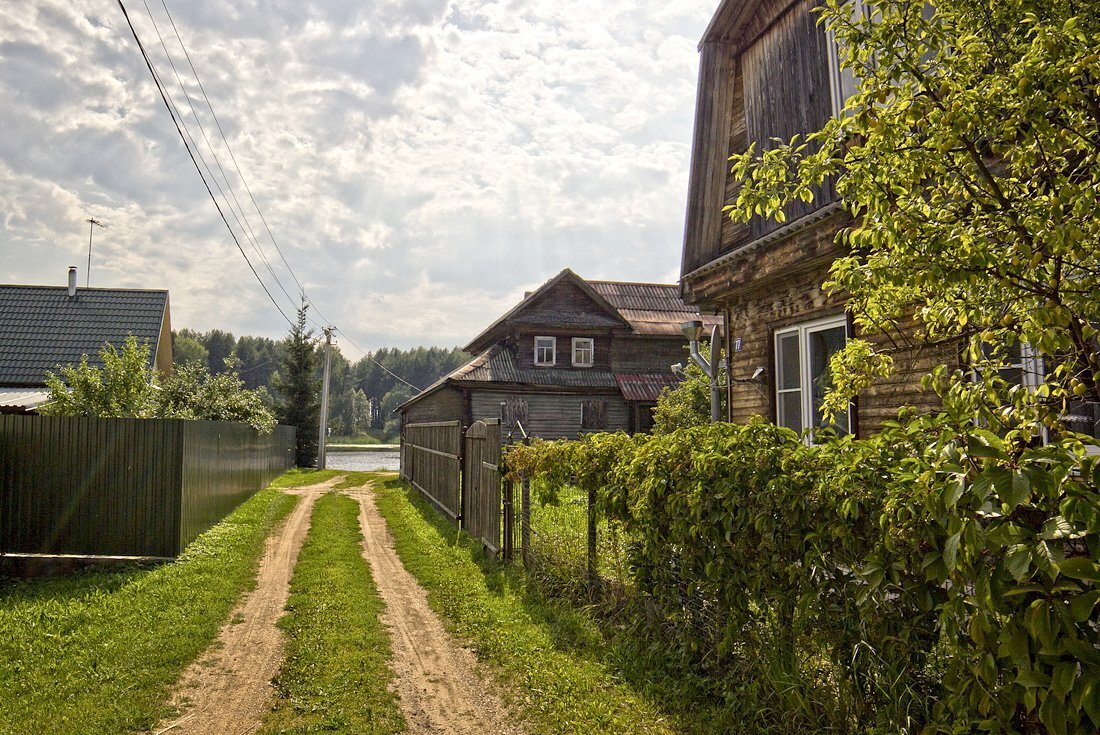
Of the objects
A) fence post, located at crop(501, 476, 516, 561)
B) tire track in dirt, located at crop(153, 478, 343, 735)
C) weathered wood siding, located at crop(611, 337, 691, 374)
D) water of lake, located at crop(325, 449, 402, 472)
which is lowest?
water of lake, located at crop(325, 449, 402, 472)

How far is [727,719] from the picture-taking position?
405cm

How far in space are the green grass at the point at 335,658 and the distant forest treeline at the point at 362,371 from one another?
98061 millimetres

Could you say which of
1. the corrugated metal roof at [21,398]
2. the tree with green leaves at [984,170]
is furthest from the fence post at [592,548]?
the corrugated metal roof at [21,398]

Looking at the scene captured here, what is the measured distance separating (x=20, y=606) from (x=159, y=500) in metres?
2.41

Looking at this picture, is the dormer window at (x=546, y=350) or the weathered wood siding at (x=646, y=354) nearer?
the dormer window at (x=546, y=350)

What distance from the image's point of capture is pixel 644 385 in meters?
29.3

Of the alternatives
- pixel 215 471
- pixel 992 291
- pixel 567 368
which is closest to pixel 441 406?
pixel 567 368

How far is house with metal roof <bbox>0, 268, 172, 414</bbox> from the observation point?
21.3 meters

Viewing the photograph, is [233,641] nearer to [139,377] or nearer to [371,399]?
[139,377]

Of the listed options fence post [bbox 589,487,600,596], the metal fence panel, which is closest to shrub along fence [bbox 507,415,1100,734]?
fence post [bbox 589,487,600,596]

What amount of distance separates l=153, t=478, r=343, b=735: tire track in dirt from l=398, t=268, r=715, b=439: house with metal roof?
769 inches

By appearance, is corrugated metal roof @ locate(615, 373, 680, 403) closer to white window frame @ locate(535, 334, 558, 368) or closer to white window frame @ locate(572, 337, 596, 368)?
white window frame @ locate(572, 337, 596, 368)

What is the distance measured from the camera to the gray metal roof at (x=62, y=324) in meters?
21.5

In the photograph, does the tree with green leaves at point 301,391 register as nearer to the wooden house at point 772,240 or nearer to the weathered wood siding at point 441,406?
the weathered wood siding at point 441,406
